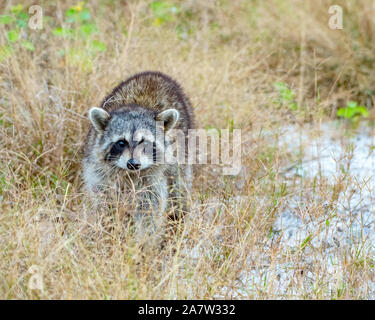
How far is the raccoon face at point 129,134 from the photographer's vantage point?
4.63 m

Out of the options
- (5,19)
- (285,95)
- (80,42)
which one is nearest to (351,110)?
(285,95)

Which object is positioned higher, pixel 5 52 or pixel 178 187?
pixel 5 52

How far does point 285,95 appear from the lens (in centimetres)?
672

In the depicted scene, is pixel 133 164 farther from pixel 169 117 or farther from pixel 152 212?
pixel 169 117

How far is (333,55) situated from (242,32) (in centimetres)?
142

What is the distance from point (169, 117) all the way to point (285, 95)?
7.63ft

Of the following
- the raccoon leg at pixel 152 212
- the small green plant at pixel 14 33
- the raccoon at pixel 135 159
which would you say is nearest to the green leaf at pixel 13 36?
the small green plant at pixel 14 33

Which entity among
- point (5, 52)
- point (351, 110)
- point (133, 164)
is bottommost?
point (133, 164)

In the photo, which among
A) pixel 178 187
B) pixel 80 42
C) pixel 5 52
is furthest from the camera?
pixel 80 42

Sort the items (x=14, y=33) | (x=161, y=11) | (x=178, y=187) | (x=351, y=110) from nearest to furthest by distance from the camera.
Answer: (x=178, y=187)
(x=14, y=33)
(x=351, y=110)
(x=161, y=11)

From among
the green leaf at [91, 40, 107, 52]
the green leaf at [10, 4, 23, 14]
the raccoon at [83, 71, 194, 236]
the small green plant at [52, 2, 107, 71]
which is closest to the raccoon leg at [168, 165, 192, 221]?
the raccoon at [83, 71, 194, 236]

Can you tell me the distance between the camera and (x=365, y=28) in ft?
25.5

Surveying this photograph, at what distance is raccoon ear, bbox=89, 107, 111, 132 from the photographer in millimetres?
4711

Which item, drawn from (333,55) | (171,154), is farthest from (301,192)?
(333,55)
